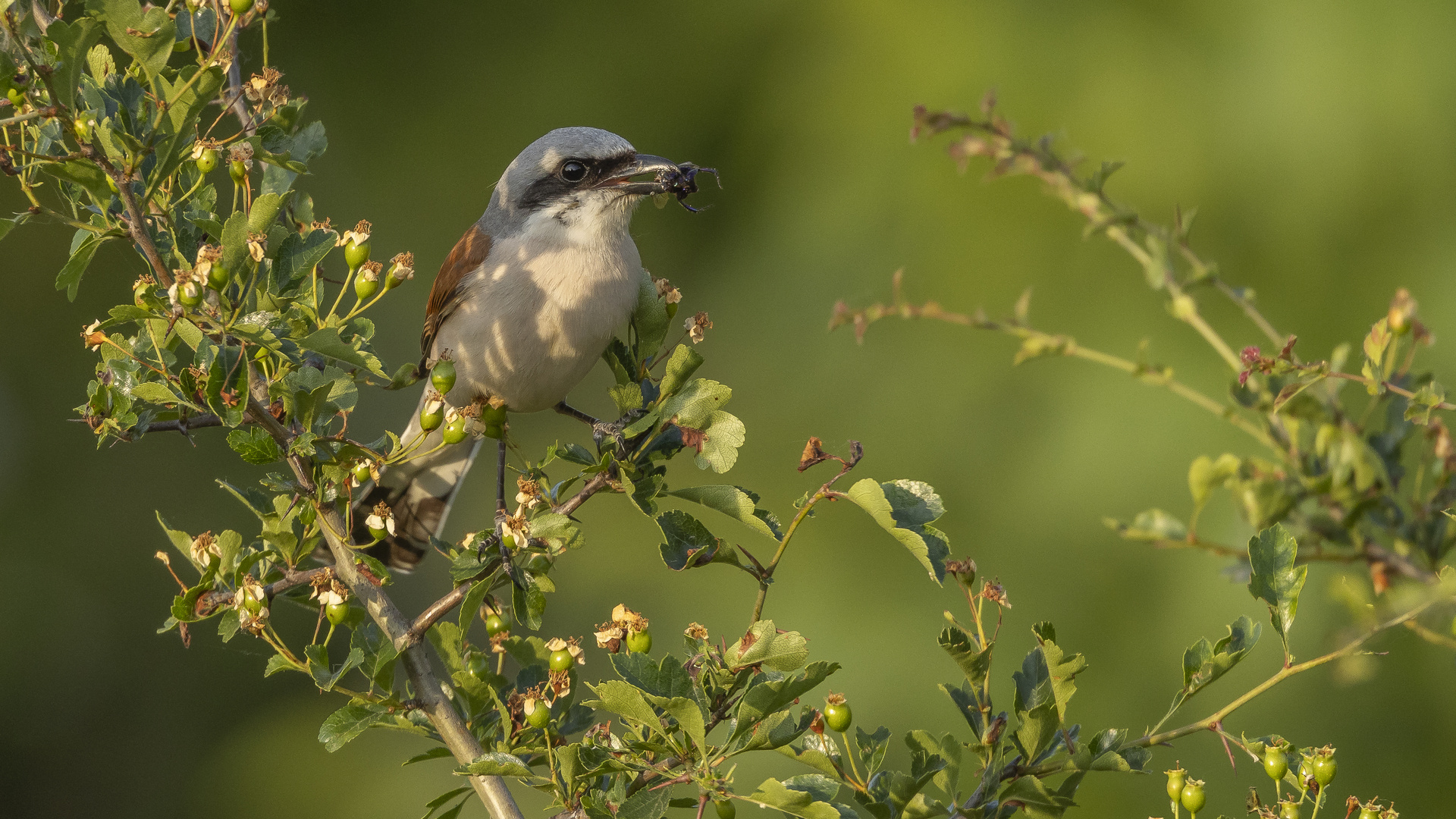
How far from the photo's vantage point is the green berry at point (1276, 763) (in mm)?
1830

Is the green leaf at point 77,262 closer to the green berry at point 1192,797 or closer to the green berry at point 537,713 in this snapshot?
the green berry at point 537,713

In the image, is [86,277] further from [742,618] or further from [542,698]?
[542,698]

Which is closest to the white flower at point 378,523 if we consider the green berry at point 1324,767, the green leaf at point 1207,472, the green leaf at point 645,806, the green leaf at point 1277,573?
the green leaf at point 645,806

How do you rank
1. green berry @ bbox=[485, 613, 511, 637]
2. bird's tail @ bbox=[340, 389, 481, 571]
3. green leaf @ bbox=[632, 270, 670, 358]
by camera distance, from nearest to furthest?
green berry @ bbox=[485, 613, 511, 637] < green leaf @ bbox=[632, 270, 670, 358] < bird's tail @ bbox=[340, 389, 481, 571]

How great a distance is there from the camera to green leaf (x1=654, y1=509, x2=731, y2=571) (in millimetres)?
2061

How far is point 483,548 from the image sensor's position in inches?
85.7

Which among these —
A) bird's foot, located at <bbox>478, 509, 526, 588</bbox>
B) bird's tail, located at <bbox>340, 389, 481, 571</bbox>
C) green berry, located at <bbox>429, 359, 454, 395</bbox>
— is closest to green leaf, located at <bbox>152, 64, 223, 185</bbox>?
green berry, located at <bbox>429, 359, 454, 395</bbox>

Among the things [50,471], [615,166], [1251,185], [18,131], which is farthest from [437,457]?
[50,471]

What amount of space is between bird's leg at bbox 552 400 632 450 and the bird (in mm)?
15

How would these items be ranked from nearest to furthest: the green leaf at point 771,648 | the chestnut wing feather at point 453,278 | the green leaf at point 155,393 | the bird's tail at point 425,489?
the green leaf at point 771,648
the green leaf at point 155,393
the chestnut wing feather at point 453,278
the bird's tail at point 425,489

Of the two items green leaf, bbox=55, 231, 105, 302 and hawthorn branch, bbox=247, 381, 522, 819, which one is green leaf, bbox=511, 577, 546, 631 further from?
green leaf, bbox=55, 231, 105, 302

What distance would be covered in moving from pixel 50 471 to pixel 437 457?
7085mm

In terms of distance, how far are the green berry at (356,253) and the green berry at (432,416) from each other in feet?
0.90

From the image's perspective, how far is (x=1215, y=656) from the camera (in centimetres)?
190
